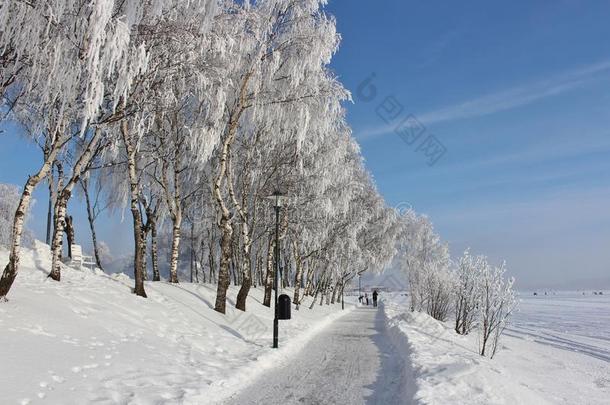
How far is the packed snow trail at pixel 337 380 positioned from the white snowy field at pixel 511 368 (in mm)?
448

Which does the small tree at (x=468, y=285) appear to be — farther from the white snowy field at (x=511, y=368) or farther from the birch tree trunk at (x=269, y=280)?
the birch tree trunk at (x=269, y=280)

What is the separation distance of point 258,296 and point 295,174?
22.5ft

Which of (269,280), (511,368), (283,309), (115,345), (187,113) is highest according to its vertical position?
(187,113)

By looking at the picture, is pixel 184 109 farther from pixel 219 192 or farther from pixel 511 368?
pixel 511 368

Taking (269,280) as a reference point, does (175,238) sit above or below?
above

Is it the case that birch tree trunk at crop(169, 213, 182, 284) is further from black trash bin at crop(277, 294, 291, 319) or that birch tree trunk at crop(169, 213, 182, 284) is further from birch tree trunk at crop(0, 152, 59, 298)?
birch tree trunk at crop(0, 152, 59, 298)

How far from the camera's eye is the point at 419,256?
4609cm

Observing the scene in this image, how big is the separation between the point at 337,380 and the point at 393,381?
101cm

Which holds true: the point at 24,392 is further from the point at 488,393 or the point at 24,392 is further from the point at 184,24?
the point at 184,24

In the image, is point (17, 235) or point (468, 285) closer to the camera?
point (17, 235)

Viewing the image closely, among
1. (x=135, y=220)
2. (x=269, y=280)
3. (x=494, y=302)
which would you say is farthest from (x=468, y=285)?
(x=135, y=220)

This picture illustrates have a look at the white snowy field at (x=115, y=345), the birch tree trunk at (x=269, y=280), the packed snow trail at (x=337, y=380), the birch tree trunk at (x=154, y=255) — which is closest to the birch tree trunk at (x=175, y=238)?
the birch tree trunk at (x=154, y=255)

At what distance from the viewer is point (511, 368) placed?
560 inches

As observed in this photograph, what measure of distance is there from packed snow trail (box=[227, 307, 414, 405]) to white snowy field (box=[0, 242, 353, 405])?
44 cm
